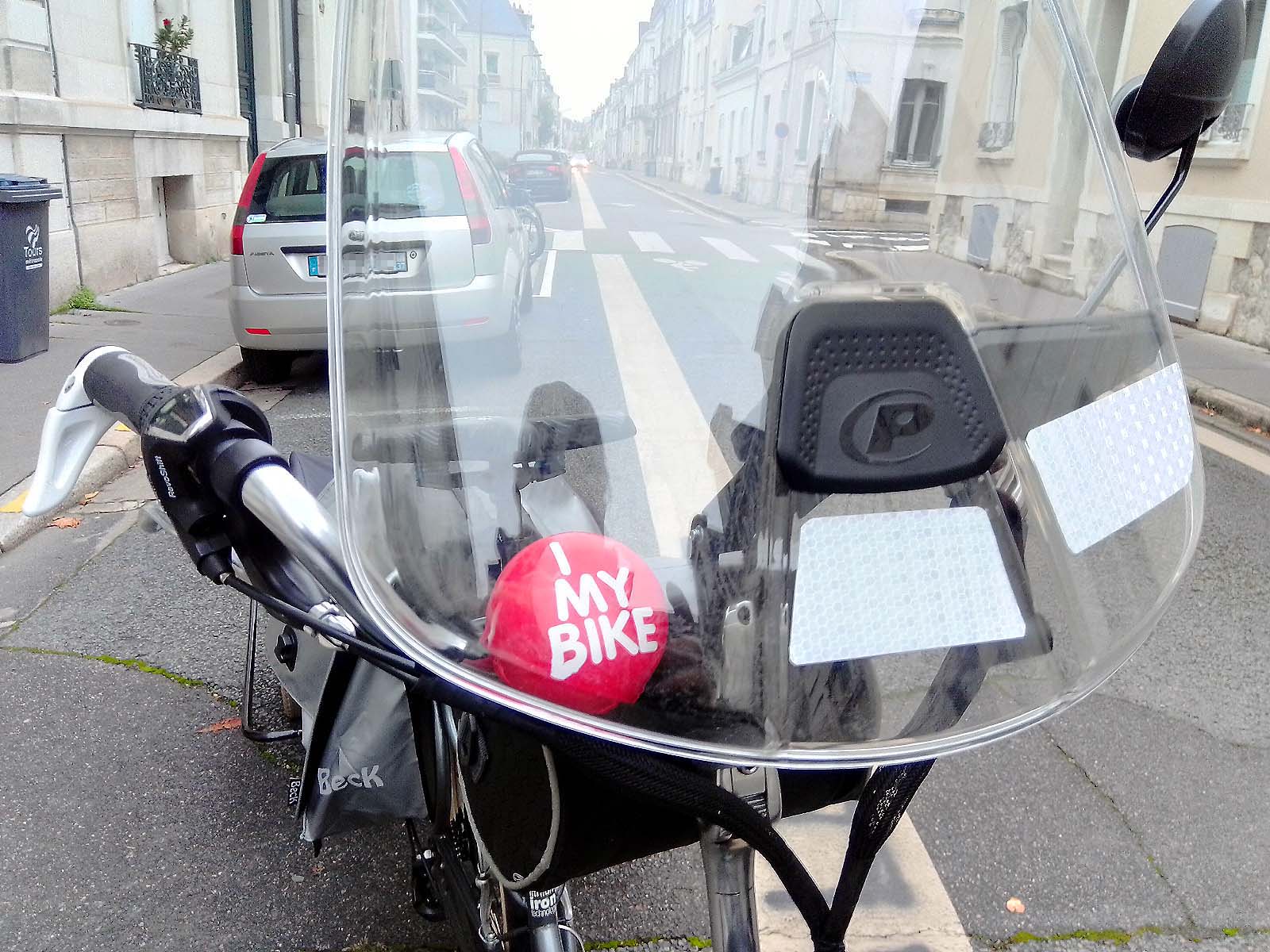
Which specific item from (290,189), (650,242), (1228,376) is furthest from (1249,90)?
(650,242)

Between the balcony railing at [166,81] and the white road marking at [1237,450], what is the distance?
10.4 m

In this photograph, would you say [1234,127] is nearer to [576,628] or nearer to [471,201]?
[471,201]

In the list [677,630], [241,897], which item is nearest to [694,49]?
[677,630]

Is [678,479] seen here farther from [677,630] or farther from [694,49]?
[694,49]

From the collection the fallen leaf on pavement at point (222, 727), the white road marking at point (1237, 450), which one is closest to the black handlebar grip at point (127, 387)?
the fallen leaf on pavement at point (222, 727)

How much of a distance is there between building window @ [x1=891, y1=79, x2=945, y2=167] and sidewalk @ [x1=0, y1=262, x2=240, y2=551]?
4.07 meters

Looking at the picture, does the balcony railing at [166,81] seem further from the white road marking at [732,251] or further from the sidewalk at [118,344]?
the white road marking at [732,251]

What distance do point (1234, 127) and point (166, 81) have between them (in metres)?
11.1

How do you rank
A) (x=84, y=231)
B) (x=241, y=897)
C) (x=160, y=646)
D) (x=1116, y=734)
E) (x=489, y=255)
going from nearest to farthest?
(x=489, y=255) → (x=241, y=897) → (x=1116, y=734) → (x=160, y=646) → (x=84, y=231)

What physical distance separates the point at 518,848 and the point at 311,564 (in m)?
0.42

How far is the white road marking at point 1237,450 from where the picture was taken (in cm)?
603

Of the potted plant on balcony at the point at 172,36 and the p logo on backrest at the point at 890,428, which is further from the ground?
the potted plant on balcony at the point at 172,36

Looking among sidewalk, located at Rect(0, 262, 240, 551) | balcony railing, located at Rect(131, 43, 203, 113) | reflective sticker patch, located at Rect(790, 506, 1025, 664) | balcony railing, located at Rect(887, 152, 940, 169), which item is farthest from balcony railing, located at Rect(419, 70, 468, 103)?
balcony railing, located at Rect(131, 43, 203, 113)

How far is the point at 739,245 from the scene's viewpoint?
1.27 metres
